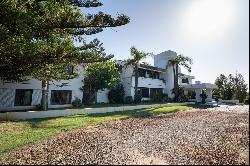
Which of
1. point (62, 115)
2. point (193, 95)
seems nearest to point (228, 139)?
point (62, 115)

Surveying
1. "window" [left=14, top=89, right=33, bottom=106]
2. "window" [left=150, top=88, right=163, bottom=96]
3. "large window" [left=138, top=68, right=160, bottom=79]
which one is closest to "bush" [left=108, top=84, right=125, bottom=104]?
"large window" [left=138, top=68, right=160, bottom=79]

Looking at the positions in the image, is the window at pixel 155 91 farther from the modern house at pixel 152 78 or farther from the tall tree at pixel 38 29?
the tall tree at pixel 38 29

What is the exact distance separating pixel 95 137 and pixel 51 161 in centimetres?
404

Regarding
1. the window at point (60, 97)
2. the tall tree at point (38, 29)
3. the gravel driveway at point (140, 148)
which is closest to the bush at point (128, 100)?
the window at point (60, 97)

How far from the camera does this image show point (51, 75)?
68.0ft

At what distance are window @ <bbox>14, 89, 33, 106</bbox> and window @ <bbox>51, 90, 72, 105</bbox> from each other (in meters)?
2.66

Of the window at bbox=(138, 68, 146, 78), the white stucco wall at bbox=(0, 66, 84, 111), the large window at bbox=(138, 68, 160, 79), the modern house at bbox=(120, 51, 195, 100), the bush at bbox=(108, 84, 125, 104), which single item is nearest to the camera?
the white stucco wall at bbox=(0, 66, 84, 111)

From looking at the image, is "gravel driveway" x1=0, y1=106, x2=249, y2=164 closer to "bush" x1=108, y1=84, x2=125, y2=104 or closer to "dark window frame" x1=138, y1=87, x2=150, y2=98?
"bush" x1=108, y1=84, x2=125, y2=104

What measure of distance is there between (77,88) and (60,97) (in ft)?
8.36

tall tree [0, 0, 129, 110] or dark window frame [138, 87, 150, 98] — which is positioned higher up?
tall tree [0, 0, 129, 110]

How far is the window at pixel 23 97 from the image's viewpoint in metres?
27.5

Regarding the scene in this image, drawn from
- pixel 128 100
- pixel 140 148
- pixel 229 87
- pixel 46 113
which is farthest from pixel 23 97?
pixel 229 87

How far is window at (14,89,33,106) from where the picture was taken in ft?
90.1

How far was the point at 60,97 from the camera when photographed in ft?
101
